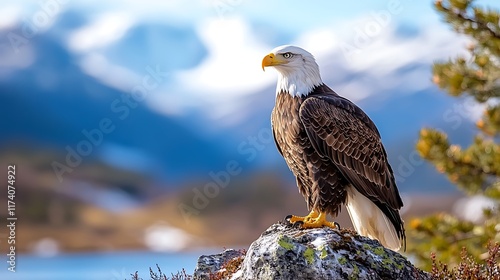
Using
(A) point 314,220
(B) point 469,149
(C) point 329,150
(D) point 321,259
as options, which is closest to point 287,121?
(C) point 329,150

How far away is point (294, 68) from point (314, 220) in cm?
129

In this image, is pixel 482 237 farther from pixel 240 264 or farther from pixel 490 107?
pixel 240 264

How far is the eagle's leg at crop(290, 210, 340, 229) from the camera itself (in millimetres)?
5010

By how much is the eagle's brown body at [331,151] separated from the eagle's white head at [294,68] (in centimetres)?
7

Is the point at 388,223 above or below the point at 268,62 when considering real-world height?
below

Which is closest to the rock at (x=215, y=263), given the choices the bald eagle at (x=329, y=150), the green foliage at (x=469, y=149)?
the bald eagle at (x=329, y=150)

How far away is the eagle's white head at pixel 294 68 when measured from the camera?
5.79m

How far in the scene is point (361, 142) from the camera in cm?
580

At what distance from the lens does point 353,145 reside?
5.73m

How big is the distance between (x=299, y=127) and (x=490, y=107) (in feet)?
17.1

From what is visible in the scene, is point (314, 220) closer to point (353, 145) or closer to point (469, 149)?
point (353, 145)

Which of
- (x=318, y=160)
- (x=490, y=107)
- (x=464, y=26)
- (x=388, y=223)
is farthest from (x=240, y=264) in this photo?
(x=490, y=107)

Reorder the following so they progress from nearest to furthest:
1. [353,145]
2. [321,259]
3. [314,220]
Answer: [321,259] < [314,220] < [353,145]

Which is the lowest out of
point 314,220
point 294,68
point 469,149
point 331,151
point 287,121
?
point 314,220
